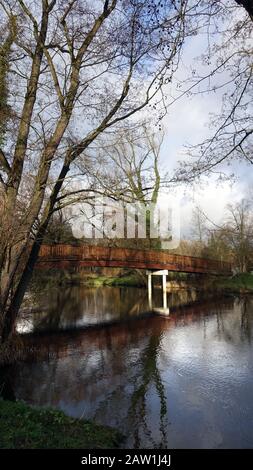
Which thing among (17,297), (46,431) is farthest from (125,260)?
(46,431)

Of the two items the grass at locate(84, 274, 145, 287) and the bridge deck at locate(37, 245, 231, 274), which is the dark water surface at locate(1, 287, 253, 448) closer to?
the bridge deck at locate(37, 245, 231, 274)

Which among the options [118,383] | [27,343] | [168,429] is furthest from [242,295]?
[168,429]

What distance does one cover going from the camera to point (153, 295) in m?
24.6

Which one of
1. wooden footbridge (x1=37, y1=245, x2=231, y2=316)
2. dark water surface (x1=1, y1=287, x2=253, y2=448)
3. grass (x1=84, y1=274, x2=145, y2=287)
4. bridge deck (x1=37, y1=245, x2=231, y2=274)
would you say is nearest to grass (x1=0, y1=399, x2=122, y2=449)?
dark water surface (x1=1, y1=287, x2=253, y2=448)

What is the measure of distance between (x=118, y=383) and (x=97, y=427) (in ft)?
8.62

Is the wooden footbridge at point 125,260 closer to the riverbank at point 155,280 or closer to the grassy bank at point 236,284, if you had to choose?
the grassy bank at point 236,284

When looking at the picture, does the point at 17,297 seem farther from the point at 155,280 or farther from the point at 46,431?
the point at 155,280

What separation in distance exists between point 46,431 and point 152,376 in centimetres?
404

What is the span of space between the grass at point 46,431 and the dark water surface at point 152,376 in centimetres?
45

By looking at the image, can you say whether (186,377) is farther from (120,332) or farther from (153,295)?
(153,295)

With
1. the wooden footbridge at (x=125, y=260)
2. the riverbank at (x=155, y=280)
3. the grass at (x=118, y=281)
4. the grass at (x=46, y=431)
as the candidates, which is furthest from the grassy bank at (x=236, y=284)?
the grass at (x=46, y=431)

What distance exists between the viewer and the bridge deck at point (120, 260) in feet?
58.7

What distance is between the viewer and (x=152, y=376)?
826cm

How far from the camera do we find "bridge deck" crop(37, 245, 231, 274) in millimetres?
17906
